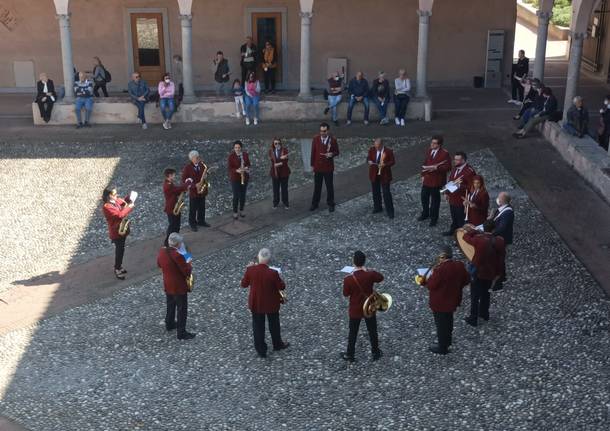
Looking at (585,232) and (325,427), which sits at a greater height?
(585,232)

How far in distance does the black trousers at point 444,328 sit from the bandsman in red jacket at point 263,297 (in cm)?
192

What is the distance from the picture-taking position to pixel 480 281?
10.9 meters

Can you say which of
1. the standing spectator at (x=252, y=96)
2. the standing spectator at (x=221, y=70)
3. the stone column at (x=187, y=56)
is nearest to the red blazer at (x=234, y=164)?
the standing spectator at (x=252, y=96)

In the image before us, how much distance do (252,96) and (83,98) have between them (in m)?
4.09

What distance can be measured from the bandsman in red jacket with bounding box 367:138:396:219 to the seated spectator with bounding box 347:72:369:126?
5674 millimetres

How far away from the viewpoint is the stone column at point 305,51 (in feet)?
66.4

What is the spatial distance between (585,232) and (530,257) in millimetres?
1494

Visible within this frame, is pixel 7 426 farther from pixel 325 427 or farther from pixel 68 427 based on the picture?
pixel 325 427

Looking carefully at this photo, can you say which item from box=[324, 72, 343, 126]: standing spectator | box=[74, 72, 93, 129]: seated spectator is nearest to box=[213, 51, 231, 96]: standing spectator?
box=[324, 72, 343, 126]: standing spectator

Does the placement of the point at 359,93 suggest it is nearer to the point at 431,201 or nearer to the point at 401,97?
the point at 401,97

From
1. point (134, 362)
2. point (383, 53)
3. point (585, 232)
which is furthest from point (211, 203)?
point (383, 53)

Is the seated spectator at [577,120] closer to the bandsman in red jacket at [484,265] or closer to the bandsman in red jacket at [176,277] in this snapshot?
the bandsman in red jacket at [484,265]

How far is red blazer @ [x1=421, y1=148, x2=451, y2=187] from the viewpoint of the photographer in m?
13.7

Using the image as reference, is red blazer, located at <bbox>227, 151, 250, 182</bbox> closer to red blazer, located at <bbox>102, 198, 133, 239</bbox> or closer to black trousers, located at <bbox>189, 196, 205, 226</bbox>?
black trousers, located at <bbox>189, 196, 205, 226</bbox>
